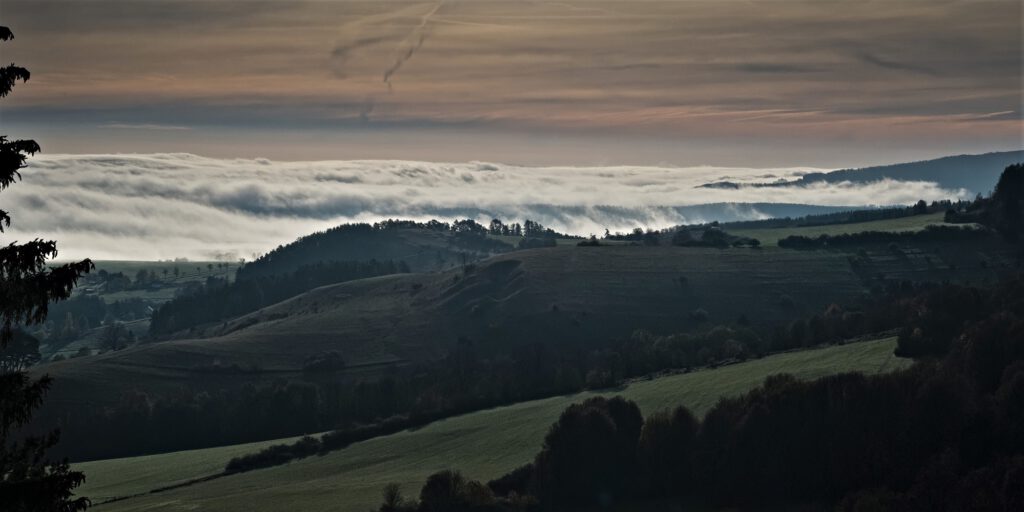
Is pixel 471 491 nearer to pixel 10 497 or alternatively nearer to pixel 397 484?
pixel 397 484

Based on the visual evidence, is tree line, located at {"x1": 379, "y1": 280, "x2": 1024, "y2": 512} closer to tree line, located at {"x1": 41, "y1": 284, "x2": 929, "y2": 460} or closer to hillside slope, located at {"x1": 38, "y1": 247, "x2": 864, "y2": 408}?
tree line, located at {"x1": 41, "y1": 284, "x2": 929, "y2": 460}

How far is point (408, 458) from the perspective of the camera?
106 metres

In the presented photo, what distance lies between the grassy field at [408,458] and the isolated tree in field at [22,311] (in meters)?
61.9

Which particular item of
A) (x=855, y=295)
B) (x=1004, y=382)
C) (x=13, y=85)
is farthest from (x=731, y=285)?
(x=13, y=85)

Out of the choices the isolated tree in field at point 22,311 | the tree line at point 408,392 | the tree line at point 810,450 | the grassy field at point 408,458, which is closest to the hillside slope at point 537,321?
the tree line at point 408,392

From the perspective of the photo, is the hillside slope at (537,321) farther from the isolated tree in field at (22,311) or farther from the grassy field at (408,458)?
the isolated tree in field at (22,311)

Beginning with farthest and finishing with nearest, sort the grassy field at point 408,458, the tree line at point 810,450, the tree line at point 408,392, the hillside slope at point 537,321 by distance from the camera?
the hillside slope at point 537,321
the tree line at point 408,392
the grassy field at point 408,458
the tree line at point 810,450

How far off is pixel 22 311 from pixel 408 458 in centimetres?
8467

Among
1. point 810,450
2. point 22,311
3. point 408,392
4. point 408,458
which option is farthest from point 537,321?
point 22,311

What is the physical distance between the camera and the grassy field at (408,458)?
9156cm

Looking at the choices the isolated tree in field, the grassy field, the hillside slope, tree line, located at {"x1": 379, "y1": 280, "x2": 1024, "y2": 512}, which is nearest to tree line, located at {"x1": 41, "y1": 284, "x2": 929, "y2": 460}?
the grassy field

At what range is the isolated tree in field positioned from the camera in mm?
22250

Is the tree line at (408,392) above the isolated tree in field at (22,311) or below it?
below

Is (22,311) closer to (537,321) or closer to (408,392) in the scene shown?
(408,392)
